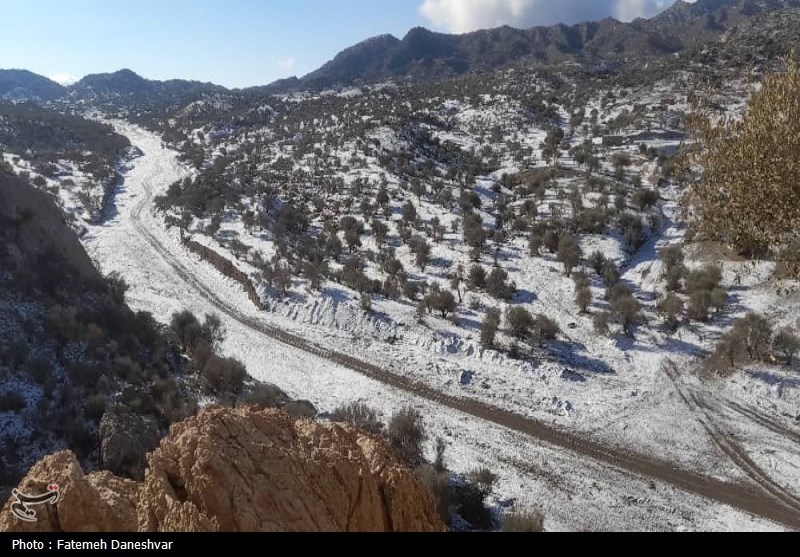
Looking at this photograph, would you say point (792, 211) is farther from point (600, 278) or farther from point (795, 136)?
point (600, 278)

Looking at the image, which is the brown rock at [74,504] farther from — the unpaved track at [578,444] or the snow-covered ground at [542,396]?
the unpaved track at [578,444]

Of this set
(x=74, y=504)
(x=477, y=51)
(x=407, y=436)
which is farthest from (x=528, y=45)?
(x=74, y=504)

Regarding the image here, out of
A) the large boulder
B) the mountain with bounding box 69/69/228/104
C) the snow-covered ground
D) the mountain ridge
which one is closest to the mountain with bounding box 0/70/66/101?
the mountain ridge

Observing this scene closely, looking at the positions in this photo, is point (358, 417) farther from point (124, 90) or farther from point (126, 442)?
point (124, 90)

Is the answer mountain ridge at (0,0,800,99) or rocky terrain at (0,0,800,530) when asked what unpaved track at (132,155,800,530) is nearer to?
rocky terrain at (0,0,800,530)
